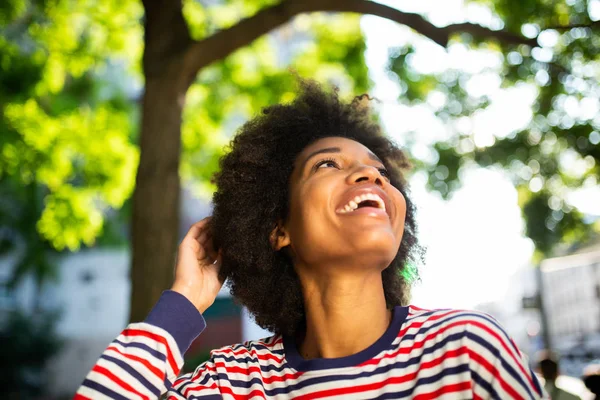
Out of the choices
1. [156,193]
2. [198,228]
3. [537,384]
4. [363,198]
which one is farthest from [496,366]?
[156,193]

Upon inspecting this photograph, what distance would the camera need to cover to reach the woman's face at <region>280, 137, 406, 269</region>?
1882mm

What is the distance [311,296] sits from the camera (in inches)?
81.8

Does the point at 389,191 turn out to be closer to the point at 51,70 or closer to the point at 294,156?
the point at 294,156

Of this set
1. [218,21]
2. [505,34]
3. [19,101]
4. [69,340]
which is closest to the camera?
[505,34]

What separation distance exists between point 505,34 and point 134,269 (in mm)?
3527

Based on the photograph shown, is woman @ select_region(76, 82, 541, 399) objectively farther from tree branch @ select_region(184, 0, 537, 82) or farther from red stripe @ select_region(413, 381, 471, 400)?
tree branch @ select_region(184, 0, 537, 82)

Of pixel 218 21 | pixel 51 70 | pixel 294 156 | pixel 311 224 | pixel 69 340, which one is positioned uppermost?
pixel 218 21

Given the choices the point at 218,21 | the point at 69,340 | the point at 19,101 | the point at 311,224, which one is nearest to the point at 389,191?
the point at 311,224

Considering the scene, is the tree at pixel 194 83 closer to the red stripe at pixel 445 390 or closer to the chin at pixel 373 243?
the chin at pixel 373 243

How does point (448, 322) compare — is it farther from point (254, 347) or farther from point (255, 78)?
point (255, 78)

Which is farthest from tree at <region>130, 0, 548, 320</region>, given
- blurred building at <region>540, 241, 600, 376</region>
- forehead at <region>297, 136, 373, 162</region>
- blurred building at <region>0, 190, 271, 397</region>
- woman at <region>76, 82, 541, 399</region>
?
blurred building at <region>540, 241, 600, 376</region>

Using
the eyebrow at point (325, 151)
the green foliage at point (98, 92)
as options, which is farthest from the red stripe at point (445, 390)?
the green foliage at point (98, 92)

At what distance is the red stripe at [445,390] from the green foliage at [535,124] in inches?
269

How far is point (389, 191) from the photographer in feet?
6.87
